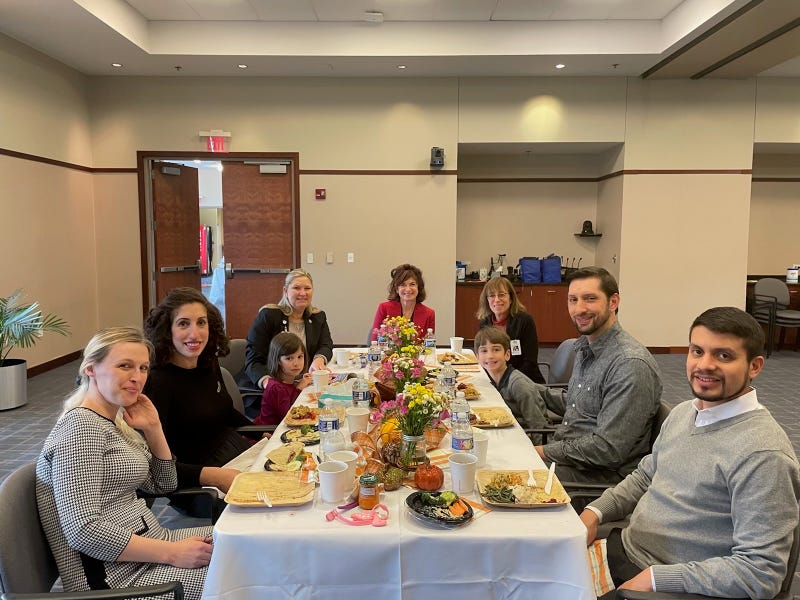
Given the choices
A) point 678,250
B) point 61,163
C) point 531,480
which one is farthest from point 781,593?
point 61,163

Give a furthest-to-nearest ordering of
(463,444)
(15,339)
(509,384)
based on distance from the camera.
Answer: (15,339)
(509,384)
(463,444)

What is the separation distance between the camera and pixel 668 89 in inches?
275

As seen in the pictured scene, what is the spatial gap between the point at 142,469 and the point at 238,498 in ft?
1.19

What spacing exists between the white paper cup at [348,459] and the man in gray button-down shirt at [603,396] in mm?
990

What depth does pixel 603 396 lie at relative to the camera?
7.42 ft

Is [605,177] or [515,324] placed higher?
[605,177]

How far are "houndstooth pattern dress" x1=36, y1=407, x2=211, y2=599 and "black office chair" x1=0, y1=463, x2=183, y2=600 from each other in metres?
0.03

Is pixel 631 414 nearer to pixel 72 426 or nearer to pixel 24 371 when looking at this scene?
pixel 72 426

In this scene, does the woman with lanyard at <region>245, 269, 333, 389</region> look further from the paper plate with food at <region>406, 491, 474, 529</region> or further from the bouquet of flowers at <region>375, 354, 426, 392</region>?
the paper plate with food at <region>406, 491, 474, 529</region>

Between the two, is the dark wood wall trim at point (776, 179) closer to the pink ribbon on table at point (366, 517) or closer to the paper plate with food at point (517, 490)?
the paper plate with food at point (517, 490)

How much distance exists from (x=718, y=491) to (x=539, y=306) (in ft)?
20.6

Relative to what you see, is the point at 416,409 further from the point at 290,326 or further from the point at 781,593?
the point at 290,326

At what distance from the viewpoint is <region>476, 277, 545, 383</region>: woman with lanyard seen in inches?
153

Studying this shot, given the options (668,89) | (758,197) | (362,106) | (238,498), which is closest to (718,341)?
(238,498)
